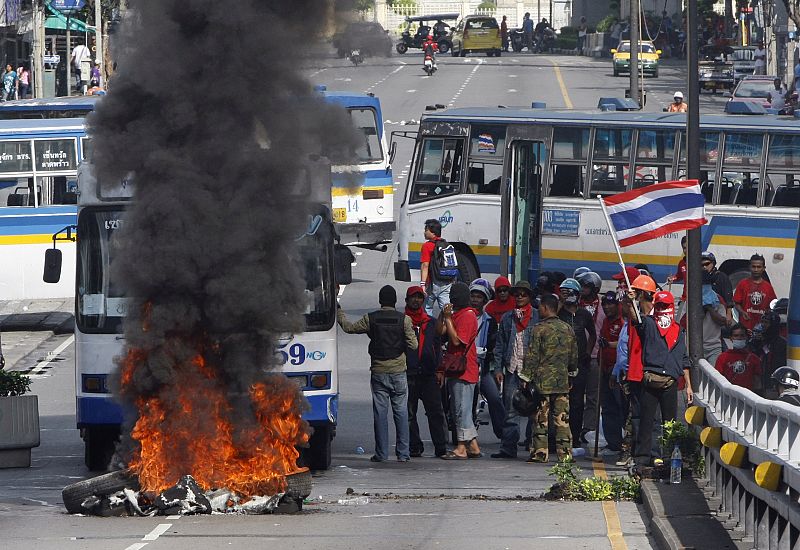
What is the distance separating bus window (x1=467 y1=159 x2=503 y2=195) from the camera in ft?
76.8

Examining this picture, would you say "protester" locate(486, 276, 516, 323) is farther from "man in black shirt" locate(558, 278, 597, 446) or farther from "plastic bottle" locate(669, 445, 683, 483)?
"plastic bottle" locate(669, 445, 683, 483)

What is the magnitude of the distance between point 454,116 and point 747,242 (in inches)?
203

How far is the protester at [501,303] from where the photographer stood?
15.9 m

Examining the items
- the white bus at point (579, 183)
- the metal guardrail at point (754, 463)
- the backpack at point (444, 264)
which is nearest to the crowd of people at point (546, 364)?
the metal guardrail at point (754, 463)

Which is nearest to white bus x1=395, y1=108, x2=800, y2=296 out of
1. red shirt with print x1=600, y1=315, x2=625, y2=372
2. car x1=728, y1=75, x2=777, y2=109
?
red shirt with print x1=600, y1=315, x2=625, y2=372

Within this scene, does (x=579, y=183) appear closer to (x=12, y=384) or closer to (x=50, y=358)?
(x=50, y=358)

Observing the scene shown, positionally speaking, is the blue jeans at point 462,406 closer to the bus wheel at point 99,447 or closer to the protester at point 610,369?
the protester at point 610,369

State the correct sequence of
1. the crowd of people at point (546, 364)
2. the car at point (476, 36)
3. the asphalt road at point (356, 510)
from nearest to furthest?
the asphalt road at point (356, 510), the crowd of people at point (546, 364), the car at point (476, 36)

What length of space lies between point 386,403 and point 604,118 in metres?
10.1

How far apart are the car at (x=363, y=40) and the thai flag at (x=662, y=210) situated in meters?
3.15

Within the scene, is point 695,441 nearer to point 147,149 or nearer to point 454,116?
point 147,149

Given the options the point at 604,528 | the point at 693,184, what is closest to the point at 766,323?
the point at 693,184

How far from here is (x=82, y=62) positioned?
174 ft

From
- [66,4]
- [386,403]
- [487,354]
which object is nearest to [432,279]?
[487,354]
